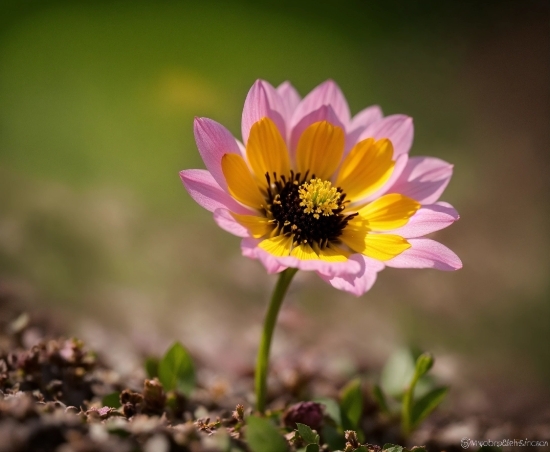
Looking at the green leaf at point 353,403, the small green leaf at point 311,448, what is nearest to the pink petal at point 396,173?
the green leaf at point 353,403

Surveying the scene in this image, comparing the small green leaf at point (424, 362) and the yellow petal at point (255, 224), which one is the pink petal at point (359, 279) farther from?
the small green leaf at point (424, 362)

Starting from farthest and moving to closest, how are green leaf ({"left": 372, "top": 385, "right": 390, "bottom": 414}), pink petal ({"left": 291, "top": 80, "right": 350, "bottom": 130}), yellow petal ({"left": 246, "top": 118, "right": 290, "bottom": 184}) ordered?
green leaf ({"left": 372, "top": 385, "right": 390, "bottom": 414}) → pink petal ({"left": 291, "top": 80, "right": 350, "bottom": 130}) → yellow petal ({"left": 246, "top": 118, "right": 290, "bottom": 184})

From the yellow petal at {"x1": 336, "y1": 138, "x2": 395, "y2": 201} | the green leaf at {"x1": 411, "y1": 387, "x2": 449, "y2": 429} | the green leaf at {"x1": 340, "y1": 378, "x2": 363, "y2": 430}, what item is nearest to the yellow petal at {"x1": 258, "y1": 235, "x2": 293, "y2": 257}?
the yellow petal at {"x1": 336, "y1": 138, "x2": 395, "y2": 201}

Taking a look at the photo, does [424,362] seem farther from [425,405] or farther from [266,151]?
[266,151]

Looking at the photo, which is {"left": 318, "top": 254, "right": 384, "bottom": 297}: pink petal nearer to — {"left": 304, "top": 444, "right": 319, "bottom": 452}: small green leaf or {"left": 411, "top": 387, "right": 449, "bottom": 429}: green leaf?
{"left": 304, "top": 444, "right": 319, "bottom": 452}: small green leaf

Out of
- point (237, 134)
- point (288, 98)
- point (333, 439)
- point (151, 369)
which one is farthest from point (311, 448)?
point (237, 134)
